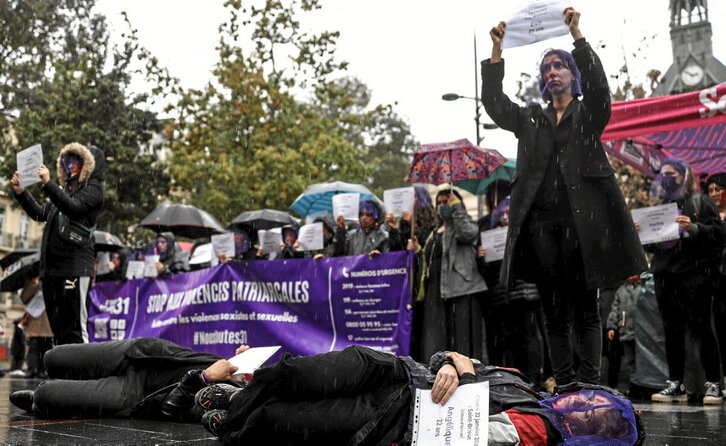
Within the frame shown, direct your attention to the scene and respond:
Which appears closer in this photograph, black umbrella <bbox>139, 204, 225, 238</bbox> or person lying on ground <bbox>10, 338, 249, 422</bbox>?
person lying on ground <bbox>10, 338, 249, 422</bbox>

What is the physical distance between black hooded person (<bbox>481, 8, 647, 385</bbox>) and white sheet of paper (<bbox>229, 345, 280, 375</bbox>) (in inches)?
64.5

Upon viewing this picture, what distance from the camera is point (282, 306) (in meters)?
9.45

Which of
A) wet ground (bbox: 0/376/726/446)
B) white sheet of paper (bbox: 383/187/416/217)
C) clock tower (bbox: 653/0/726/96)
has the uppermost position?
clock tower (bbox: 653/0/726/96)

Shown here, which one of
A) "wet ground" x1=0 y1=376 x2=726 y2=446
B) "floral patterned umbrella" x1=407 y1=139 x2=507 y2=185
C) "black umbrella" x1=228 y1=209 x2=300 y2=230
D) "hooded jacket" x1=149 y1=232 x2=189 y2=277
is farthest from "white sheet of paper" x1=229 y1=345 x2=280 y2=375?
"black umbrella" x1=228 y1=209 x2=300 y2=230

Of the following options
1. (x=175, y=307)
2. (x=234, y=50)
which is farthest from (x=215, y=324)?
(x=234, y=50)

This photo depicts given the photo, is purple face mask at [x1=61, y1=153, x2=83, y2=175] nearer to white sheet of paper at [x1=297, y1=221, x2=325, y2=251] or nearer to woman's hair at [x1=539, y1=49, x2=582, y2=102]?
white sheet of paper at [x1=297, y1=221, x2=325, y2=251]

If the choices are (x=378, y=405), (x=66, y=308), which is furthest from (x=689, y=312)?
(x=66, y=308)

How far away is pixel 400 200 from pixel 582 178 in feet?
12.6

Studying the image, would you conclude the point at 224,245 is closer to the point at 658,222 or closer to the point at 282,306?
the point at 282,306

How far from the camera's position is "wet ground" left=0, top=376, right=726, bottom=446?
4164mm

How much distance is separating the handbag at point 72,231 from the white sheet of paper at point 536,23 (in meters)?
3.83

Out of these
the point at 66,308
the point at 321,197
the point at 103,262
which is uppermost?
the point at 321,197

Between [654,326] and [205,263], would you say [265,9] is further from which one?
[654,326]

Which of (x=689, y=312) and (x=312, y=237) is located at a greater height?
(x=312, y=237)
